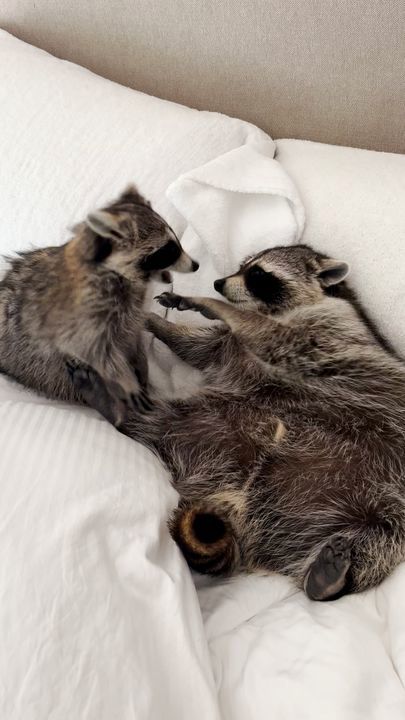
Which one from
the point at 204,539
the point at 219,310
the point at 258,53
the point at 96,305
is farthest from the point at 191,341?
the point at 258,53

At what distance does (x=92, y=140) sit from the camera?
145cm

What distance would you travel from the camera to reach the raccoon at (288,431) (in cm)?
111

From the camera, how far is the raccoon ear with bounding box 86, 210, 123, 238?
1.10m

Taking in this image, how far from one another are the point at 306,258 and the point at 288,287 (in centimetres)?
8

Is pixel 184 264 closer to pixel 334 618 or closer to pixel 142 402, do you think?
pixel 142 402

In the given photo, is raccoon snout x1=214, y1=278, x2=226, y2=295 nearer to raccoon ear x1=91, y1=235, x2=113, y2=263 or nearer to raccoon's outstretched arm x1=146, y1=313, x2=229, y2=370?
raccoon's outstretched arm x1=146, y1=313, x2=229, y2=370

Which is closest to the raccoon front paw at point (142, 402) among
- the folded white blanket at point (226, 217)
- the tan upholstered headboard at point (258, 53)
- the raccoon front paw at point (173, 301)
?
the folded white blanket at point (226, 217)

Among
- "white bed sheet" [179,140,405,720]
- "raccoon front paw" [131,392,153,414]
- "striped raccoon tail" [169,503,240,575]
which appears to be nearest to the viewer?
"white bed sheet" [179,140,405,720]

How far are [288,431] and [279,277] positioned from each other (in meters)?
0.37

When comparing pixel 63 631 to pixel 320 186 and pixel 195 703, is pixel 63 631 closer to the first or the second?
pixel 195 703

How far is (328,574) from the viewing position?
106 cm

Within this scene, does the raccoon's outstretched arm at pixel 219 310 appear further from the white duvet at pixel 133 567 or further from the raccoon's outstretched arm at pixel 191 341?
the white duvet at pixel 133 567

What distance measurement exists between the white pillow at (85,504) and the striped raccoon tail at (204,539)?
27 millimetres

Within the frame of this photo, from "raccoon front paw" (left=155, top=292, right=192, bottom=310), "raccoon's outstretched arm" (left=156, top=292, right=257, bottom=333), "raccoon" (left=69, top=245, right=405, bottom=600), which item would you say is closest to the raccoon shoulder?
"raccoon" (left=69, top=245, right=405, bottom=600)
